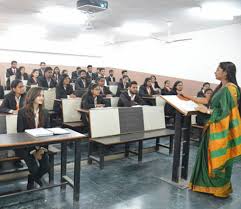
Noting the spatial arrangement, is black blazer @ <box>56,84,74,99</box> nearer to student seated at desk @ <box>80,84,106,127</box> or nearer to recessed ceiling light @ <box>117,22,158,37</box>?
student seated at desk @ <box>80,84,106,127</box>

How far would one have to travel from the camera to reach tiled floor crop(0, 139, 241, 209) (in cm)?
275

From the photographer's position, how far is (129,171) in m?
3.77

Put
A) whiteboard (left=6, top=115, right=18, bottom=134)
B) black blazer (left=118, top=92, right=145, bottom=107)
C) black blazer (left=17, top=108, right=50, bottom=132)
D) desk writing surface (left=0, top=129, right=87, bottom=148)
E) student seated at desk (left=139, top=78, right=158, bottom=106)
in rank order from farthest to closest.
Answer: student seated at desk (left=139, top=78, right=158, bottom=106)
black blazer (left=118, top=92, right=145, bottom=107)
whiteboard (left=6, top=115, right=18, bottom=134)
black blazer (left=17, top=108, right=50, bottom=132)
desk writing surface (left=0, top=129, right=87, bottom=148)

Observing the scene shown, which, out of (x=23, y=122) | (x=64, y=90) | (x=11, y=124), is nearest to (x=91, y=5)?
(x=64, y=90)

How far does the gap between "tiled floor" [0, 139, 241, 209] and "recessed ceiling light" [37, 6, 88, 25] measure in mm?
3756

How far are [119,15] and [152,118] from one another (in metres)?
3.09

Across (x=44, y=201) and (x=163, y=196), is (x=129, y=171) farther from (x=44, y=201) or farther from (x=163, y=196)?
(x=44, y=201)

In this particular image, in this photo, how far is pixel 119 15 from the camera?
652 centimetres

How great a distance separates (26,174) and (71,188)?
631 millimetres

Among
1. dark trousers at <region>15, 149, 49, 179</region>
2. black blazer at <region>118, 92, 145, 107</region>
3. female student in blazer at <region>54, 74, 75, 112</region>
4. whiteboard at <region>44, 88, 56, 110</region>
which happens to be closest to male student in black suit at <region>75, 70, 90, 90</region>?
female student in blazer at <region>54, 74, 75, 112</region>

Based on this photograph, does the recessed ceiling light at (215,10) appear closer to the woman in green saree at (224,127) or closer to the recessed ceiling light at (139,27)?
the recessed ceiling light at (139,27)

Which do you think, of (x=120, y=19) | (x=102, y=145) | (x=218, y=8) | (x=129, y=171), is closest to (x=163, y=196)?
(x=129, y=171)

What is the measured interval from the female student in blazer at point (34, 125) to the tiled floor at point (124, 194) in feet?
0.77

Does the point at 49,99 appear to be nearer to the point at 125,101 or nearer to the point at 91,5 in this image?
the point at 125,101
